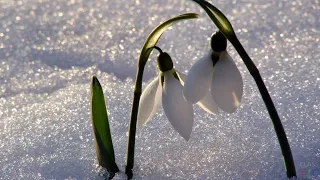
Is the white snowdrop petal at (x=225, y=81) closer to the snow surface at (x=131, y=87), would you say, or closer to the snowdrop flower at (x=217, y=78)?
the snowdrop flower at (x=217, y=78)

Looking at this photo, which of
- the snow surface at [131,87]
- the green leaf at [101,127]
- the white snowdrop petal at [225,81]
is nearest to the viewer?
the white snowdrop petal at [225,81]

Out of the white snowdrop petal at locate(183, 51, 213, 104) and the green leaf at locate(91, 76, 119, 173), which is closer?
the white snowdrop petal at locate(183, 51, 213, 104)

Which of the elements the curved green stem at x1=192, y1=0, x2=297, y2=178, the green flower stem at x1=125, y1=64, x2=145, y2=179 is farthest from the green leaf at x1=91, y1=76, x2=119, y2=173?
the curved green stem at x1=192, y1=0, x2=297, y2=178

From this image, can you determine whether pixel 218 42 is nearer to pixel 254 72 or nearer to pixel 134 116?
pixel 254 72

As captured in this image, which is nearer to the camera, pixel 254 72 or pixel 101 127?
pixel 254 72

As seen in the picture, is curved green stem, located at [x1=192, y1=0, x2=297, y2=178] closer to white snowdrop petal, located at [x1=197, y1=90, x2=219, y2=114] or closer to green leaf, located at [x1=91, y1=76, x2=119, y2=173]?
white snowdrop petal, located at [x1=197, y1=90, x2=219, y2=114]

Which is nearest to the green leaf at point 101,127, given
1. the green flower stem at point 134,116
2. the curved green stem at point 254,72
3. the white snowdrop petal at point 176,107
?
the green flower stem at point 134,116

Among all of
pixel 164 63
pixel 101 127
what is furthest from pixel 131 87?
pixel 164 63
